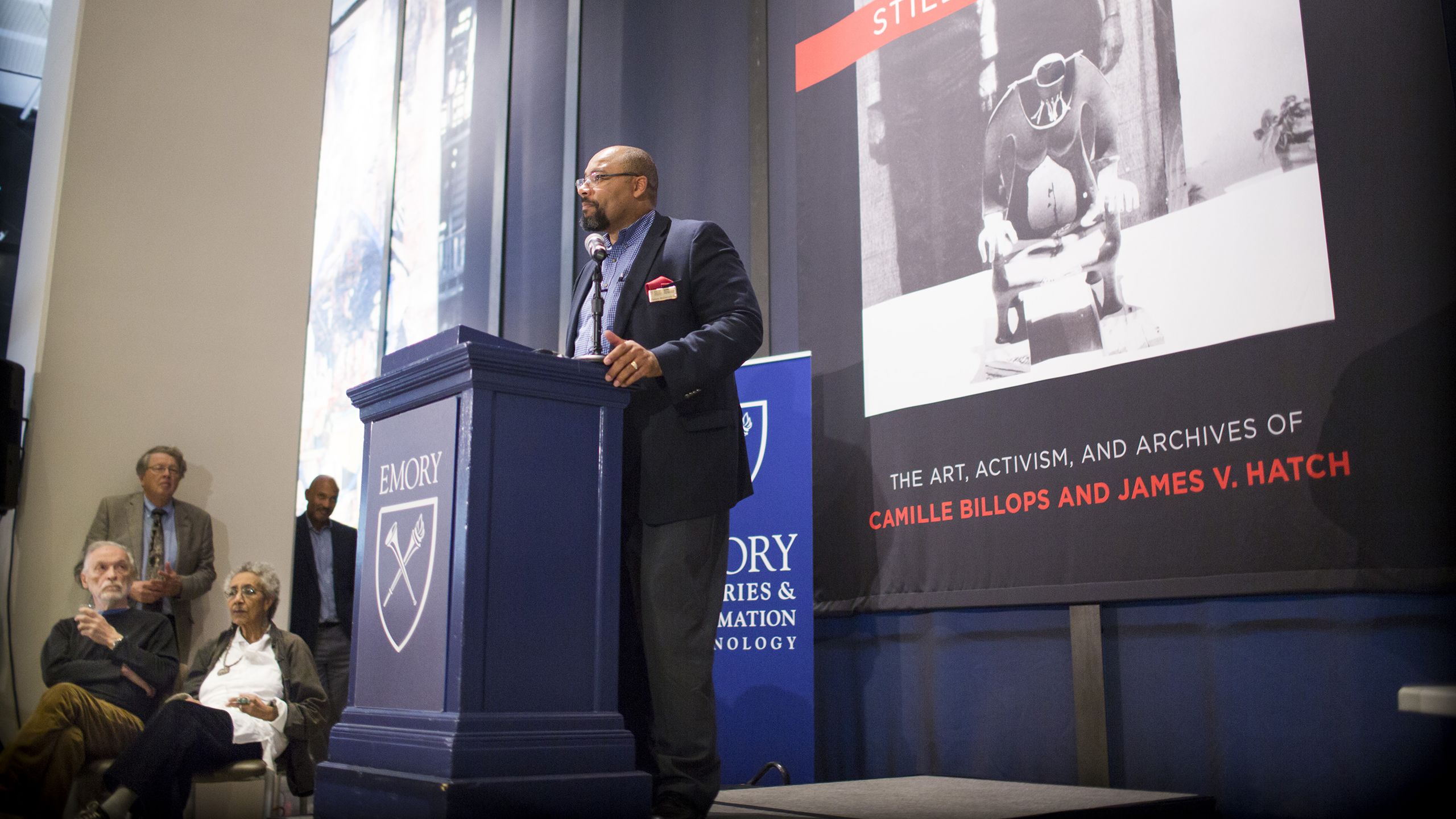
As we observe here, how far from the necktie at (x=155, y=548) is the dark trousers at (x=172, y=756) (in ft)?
3.48

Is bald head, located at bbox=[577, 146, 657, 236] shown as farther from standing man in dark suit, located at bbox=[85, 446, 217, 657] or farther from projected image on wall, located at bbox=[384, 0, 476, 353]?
projected image on wall, located at bbox=[384, 0, 476, 353]

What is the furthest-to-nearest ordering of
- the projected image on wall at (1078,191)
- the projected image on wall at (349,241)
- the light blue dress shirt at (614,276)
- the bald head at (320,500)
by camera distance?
1. the projected image on wall at (349,241)
2. the bald head at (320,500)
3. the projected image on wall at (1078,191)
4. the light blue dress shirt at (614,276)

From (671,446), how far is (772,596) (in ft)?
4.93

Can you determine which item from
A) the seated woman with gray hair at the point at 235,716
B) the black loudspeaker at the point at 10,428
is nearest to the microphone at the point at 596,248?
the seated woman with gray hair at the point at 235,716

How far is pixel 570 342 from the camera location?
2350 mm

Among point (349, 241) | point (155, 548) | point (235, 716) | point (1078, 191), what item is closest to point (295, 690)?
point (235, 716)

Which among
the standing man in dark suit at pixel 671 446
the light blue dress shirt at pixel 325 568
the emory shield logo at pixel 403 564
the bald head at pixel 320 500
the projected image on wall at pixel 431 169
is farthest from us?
the projected image on wall at pixel 431 169

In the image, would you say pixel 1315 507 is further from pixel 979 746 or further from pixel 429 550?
pixel 429 550

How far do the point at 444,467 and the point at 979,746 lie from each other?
80.6 inches

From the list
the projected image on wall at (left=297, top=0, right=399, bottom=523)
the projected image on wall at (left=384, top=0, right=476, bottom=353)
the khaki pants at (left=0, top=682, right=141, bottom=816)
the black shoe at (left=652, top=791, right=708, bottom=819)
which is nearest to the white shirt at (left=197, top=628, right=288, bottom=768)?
the khaki pants at (left=0, top=682, right=141, bottom=816)

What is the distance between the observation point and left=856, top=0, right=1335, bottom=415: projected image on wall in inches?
106

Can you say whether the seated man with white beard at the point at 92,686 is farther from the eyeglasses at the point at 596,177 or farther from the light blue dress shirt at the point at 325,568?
the eyeglasses at the point at 596,177

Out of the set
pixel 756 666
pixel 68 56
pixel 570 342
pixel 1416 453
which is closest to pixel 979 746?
pixel 756 666

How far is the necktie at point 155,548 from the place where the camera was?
368 cm
